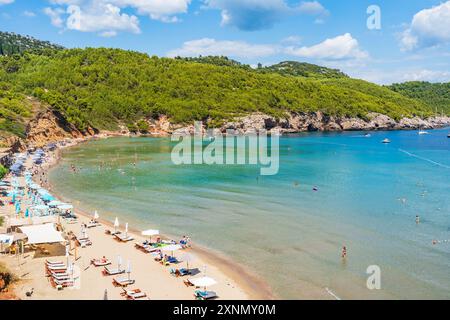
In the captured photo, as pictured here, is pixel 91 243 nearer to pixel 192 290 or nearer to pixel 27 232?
pixel 27 232

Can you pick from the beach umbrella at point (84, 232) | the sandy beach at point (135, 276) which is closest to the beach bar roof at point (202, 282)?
the sandy beach at point (135, 276)

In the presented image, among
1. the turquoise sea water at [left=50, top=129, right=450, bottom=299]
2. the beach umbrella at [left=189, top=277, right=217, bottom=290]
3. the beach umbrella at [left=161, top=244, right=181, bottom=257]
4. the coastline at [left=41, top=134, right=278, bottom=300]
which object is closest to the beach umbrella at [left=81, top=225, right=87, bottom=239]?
the coastline at [left=41, top=134, right=278, bottom=300]

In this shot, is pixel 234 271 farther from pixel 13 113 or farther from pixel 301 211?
pixel 13 113

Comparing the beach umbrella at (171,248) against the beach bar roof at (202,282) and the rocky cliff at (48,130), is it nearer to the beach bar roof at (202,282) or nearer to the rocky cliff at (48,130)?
the beach bar roof at (202,282)

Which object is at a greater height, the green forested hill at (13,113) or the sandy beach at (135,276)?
the green forested hill at (13,113)

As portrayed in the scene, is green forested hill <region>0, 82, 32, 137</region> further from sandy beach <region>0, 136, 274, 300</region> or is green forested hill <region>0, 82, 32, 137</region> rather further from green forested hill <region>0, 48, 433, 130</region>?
sandy beach <region>0, 136, 274, 300</region>

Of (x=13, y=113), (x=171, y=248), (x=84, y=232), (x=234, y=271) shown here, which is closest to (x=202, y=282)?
(x=234, y=271)

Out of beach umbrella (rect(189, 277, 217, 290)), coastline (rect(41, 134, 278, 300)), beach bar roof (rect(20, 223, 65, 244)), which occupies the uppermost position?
beach bar roof (rect(20, 223, 65, 244))
